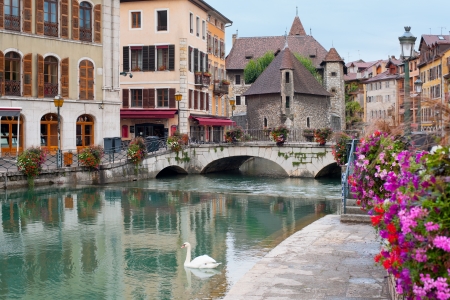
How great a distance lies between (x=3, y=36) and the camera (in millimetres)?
29031

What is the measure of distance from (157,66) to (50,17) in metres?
11.4

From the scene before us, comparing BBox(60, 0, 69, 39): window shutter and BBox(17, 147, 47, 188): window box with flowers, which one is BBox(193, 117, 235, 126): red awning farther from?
BBox(17, 147, 47, 188): window box with flowers

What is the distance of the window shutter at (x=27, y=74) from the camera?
2984 centimetres

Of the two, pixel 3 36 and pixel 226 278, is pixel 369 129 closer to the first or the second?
pixel 226 278

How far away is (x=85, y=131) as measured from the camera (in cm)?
3294

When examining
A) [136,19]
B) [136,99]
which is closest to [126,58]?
[136,19]

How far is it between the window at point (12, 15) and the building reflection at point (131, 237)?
9242 millimetres

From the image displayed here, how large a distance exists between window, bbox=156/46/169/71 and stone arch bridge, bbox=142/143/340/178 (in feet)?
26.4

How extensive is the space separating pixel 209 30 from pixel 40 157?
2599 cm

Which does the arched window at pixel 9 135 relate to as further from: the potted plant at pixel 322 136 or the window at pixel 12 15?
the potted plant at pixel 322 136

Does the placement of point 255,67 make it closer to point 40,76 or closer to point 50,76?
point 50,76

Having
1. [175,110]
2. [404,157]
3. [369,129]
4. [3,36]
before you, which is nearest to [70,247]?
[369,129]

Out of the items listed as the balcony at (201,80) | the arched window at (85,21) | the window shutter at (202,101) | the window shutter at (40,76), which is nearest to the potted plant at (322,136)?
the arched window at (85,21)

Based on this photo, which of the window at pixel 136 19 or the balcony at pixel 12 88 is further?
the window at pixel 136 19
